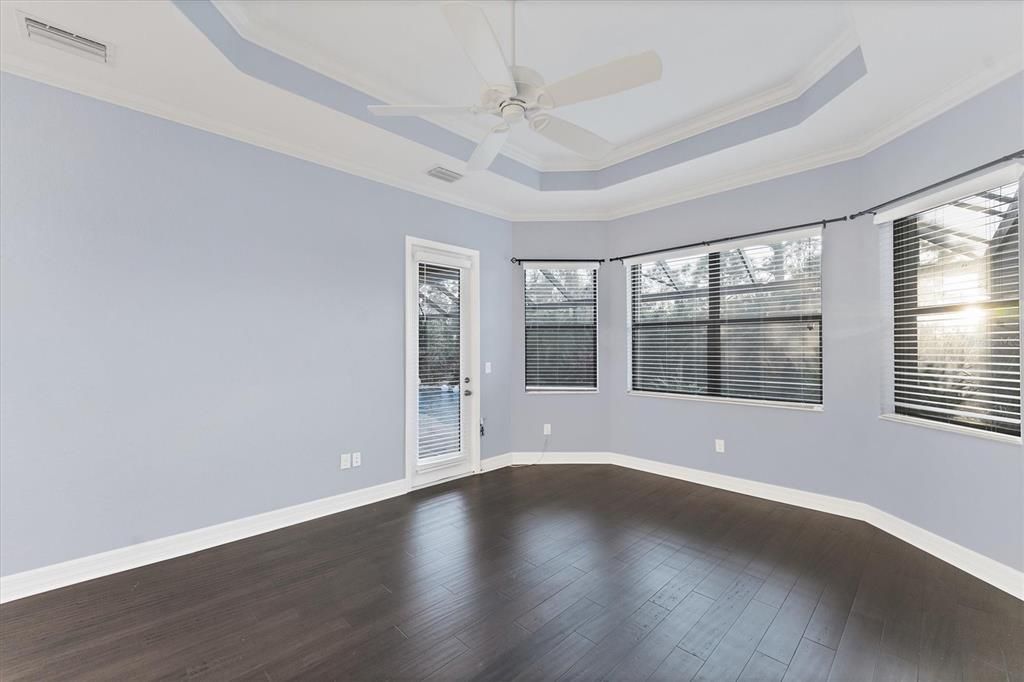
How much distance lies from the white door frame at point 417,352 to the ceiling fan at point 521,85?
5.74 feet

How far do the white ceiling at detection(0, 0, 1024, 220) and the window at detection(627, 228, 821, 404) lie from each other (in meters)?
0.88

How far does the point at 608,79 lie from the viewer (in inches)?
78.5

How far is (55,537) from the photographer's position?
244 centimetres

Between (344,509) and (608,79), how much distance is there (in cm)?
348

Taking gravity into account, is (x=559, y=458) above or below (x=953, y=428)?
below

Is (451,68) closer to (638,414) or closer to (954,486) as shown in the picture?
(638,414)

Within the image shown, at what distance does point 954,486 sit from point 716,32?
3.10m

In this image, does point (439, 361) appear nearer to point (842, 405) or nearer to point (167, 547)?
point (167, 547)

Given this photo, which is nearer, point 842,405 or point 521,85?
point 521,85

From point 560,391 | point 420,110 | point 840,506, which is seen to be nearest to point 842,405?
point 840,506

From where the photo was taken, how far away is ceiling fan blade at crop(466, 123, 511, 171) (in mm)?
2451

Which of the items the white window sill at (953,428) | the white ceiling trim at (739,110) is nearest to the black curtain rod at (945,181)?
the white ceiling trim at (739,110)

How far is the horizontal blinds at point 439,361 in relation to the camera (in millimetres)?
4238

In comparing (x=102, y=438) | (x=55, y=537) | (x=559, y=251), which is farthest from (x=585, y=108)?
(x=55, y=537)
